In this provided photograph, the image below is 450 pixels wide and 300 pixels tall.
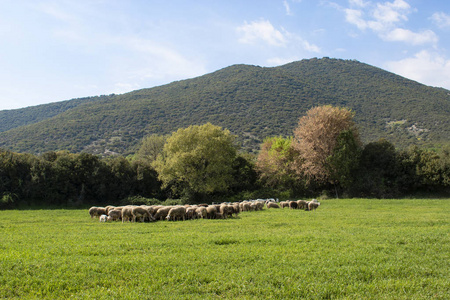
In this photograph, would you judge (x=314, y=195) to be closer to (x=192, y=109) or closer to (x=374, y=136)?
(x=374, y=136)

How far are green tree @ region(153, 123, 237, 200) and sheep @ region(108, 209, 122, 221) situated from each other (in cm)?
1612

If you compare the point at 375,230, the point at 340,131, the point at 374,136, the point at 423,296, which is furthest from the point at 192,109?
the point at 423,296

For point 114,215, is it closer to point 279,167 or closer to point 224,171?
point 224,171

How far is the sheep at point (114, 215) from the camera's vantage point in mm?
19031

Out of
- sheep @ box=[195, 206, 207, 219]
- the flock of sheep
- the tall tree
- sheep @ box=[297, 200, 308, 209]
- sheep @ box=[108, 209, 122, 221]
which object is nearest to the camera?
the flock of sheep

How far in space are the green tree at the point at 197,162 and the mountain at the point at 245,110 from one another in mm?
38059

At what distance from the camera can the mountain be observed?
255 feet

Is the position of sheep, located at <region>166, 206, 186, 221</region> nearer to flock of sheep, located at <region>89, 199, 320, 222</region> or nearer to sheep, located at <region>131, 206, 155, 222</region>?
flock of sheep, located at <region>89, 199, 320, 222</region>

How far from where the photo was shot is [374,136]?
75000 mm

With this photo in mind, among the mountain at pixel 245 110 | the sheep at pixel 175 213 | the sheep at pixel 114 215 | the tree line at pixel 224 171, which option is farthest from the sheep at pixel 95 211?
the mountain at pixel 245 110

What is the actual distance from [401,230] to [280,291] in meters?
8.80

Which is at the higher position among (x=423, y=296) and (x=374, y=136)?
(x=374, y=136)

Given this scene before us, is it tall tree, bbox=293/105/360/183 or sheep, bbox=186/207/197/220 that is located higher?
tall tree, bbox=293/105/360/183

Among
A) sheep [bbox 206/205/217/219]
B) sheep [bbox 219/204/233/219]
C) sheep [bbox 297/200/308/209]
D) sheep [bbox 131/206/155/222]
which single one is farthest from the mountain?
sheep [bbox 131/206/155/222]
